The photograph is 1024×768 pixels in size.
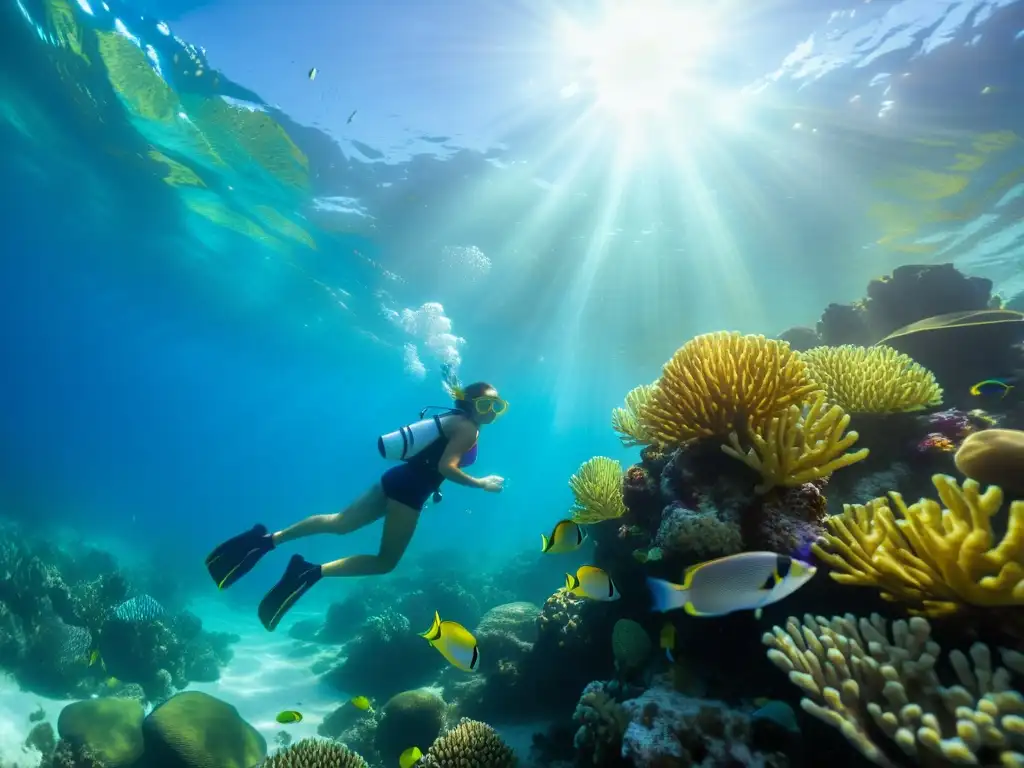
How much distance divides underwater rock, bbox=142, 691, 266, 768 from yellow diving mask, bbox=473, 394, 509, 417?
243 inches

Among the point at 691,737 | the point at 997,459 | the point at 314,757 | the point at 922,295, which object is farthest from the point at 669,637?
the point at 922,295

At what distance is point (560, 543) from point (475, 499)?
121731 millimetres

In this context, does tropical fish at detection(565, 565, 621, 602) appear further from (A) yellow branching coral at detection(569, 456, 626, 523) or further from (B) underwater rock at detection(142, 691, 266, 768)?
(B) underwater rock at detection(142, 691, 266, 768)

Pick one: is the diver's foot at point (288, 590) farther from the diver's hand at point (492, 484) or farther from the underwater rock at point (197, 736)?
the underwater rock at point (197, 736)

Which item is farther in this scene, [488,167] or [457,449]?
[488,167]

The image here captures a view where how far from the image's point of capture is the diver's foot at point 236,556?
591 cm

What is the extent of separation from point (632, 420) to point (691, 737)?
3.49 meters

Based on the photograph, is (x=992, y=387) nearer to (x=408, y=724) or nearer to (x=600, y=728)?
(x=600, y=728)

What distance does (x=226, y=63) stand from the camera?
13047 mm

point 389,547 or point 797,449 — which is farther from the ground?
point 389,547

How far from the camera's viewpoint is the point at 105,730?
22.8ft

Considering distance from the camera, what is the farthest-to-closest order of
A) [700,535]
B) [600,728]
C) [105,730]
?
1. [105,730]
2. [600,728]
3. [700,535]

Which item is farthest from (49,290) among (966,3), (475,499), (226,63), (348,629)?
(475,499)

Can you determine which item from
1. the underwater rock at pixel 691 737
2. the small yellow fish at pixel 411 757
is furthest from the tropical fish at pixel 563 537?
the small yellow fish at pixel 411 757
